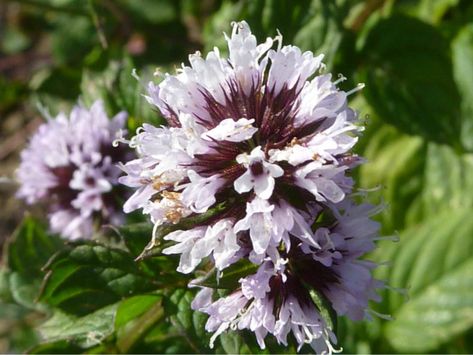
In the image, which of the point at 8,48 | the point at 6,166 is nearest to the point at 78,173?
the point at 6,166

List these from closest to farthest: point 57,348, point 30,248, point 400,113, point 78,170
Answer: point 57,348 < point 78,170 < point 30,248 < point 400,113

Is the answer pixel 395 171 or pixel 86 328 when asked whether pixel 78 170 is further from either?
pixel 395 171

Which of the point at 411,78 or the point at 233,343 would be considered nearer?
the point at 233,343

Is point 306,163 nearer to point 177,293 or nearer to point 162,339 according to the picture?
point 177,293

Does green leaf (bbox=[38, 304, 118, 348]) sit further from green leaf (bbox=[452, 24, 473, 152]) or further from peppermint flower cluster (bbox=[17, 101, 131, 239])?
green leaf (bbox=[452, 24, 473, 152])

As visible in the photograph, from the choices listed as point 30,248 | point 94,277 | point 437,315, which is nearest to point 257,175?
point 94,277

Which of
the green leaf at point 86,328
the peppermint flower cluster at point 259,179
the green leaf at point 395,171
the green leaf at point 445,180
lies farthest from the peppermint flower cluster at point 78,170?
the green leaf at point 445,180

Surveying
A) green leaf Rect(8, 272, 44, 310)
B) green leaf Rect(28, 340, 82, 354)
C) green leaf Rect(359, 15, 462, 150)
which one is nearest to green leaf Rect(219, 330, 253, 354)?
green leaf Rect(28, 340, 82, 354)
